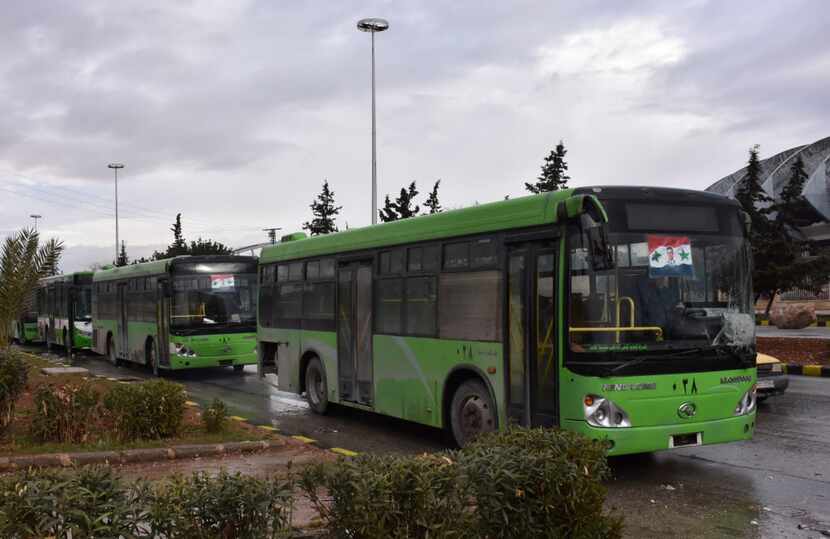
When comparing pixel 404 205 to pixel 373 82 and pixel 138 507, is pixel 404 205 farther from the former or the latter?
pixel 138 507

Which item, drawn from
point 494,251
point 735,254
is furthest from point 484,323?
point 735,254

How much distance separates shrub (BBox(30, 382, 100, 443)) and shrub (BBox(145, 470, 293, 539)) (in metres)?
6.37

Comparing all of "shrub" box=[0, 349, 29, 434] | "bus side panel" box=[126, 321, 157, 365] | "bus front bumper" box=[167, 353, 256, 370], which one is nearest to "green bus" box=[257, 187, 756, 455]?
"shrub" box=[0, 349, 29, 434]

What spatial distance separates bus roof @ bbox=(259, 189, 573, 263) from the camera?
28.1ft

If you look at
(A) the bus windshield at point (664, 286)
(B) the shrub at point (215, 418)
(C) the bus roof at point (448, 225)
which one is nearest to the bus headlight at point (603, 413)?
(A) the bus windshield at point (664, 286)

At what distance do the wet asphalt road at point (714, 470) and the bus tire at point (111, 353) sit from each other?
11.8 m

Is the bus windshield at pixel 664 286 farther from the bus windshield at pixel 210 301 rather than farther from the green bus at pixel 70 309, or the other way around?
the green bus at pixel 70 309

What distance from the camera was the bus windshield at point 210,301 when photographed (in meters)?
20.0

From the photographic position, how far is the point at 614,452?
7.88 metres

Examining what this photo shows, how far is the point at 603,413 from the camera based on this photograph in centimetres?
793

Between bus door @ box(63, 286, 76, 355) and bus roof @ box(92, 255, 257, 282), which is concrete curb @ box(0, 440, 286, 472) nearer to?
bus roof @ box(92, 255, 257, 282)

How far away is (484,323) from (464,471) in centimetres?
463

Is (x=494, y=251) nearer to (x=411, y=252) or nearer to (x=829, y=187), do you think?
(x=411, y=252)

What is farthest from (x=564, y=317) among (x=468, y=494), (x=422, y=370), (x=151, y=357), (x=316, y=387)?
(x=151, y=357)
